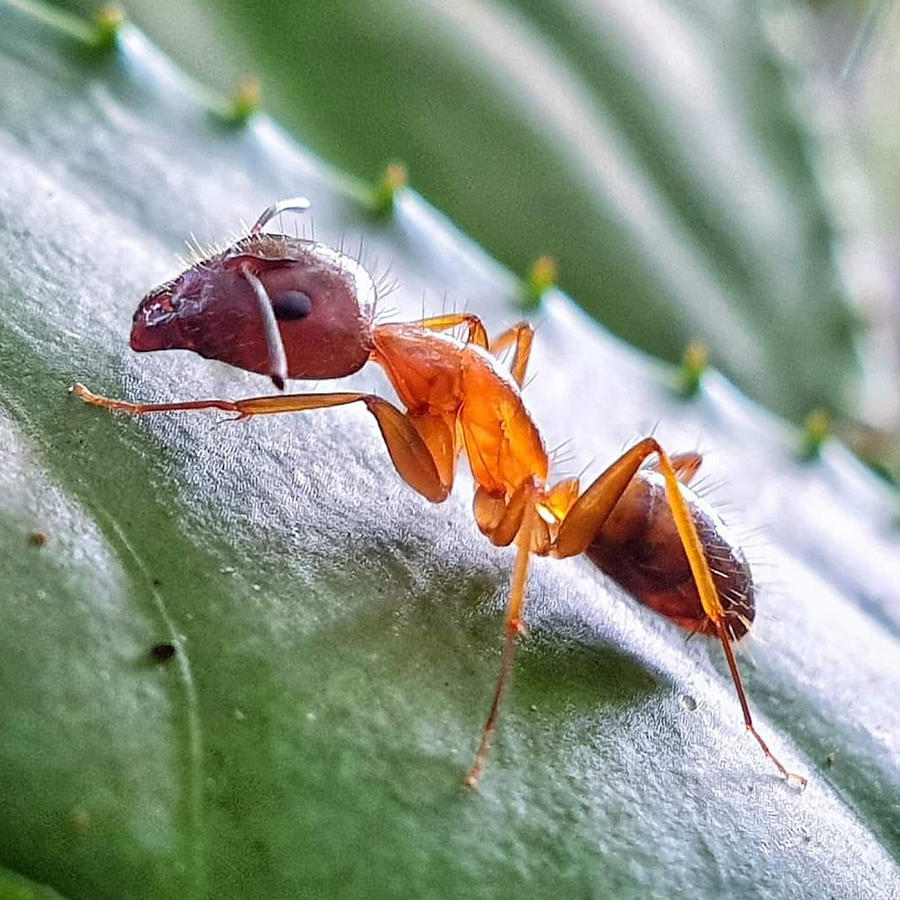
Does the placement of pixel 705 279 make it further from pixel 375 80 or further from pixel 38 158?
pixel 38 158

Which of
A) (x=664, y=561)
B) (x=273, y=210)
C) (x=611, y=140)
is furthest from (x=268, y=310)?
(x=611, y=140)

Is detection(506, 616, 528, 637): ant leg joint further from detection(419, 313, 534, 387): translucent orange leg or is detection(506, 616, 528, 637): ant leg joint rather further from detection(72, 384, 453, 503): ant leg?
detection(419, 313, 534, 387): translucent orange leg

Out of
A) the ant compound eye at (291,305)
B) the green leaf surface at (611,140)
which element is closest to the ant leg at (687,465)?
the ant compound eye at (291,305)

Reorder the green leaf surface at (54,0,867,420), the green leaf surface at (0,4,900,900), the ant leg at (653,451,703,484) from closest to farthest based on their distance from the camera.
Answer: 1. the green leaf surface at (0,4,900,900)
2. the ant leg at (653,451,703,484)
3. the green leaf surface at (54,0,867,420)

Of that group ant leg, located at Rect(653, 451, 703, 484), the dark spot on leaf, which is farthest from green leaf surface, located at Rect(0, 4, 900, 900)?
ant leg, located at Rect(653, 451, 703, 484)

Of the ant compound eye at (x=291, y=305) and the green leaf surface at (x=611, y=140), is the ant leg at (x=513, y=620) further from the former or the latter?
the green leaf surface at (x=611, y=140)

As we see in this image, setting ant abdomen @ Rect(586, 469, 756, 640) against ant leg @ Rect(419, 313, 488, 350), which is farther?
ant leg @ Rect(419, 313, 488, 350)
